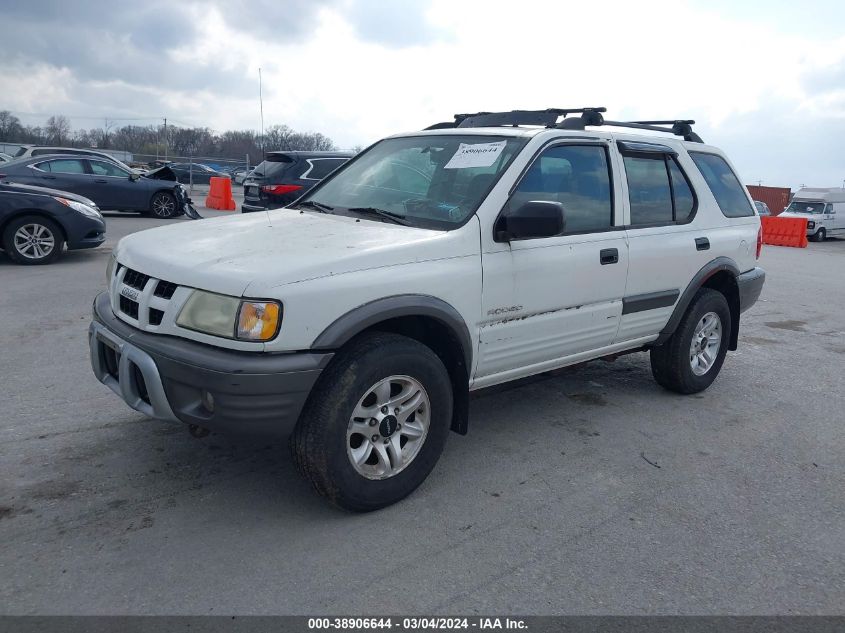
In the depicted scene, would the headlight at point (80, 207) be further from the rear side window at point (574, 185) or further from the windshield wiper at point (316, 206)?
the rear side window at point (574, 185)

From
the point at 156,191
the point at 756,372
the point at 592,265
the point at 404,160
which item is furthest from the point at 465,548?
the point at 156,191

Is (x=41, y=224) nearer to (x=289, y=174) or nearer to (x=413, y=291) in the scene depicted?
(x=289, y=174)

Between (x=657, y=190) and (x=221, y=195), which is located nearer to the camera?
(x=657, y=190)

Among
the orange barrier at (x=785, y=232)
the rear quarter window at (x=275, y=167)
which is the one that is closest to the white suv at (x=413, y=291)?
the rear quarter window at (x=275, y=167)

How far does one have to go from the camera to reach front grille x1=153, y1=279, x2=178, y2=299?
3195mm

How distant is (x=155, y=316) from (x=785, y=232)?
22002mm

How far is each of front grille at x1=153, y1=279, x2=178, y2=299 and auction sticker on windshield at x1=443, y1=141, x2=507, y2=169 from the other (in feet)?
5.73

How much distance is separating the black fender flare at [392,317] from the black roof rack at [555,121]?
170 cm

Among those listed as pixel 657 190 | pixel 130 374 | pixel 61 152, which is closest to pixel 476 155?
pixel 657 190

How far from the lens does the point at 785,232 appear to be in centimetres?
2147

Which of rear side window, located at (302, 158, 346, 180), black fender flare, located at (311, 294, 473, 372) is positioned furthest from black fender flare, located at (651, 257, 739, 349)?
rear side window, located at (302, 158, 346, 180)

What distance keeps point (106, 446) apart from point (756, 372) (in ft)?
16.9

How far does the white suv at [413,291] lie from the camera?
119 inches

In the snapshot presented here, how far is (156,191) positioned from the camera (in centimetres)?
1612
